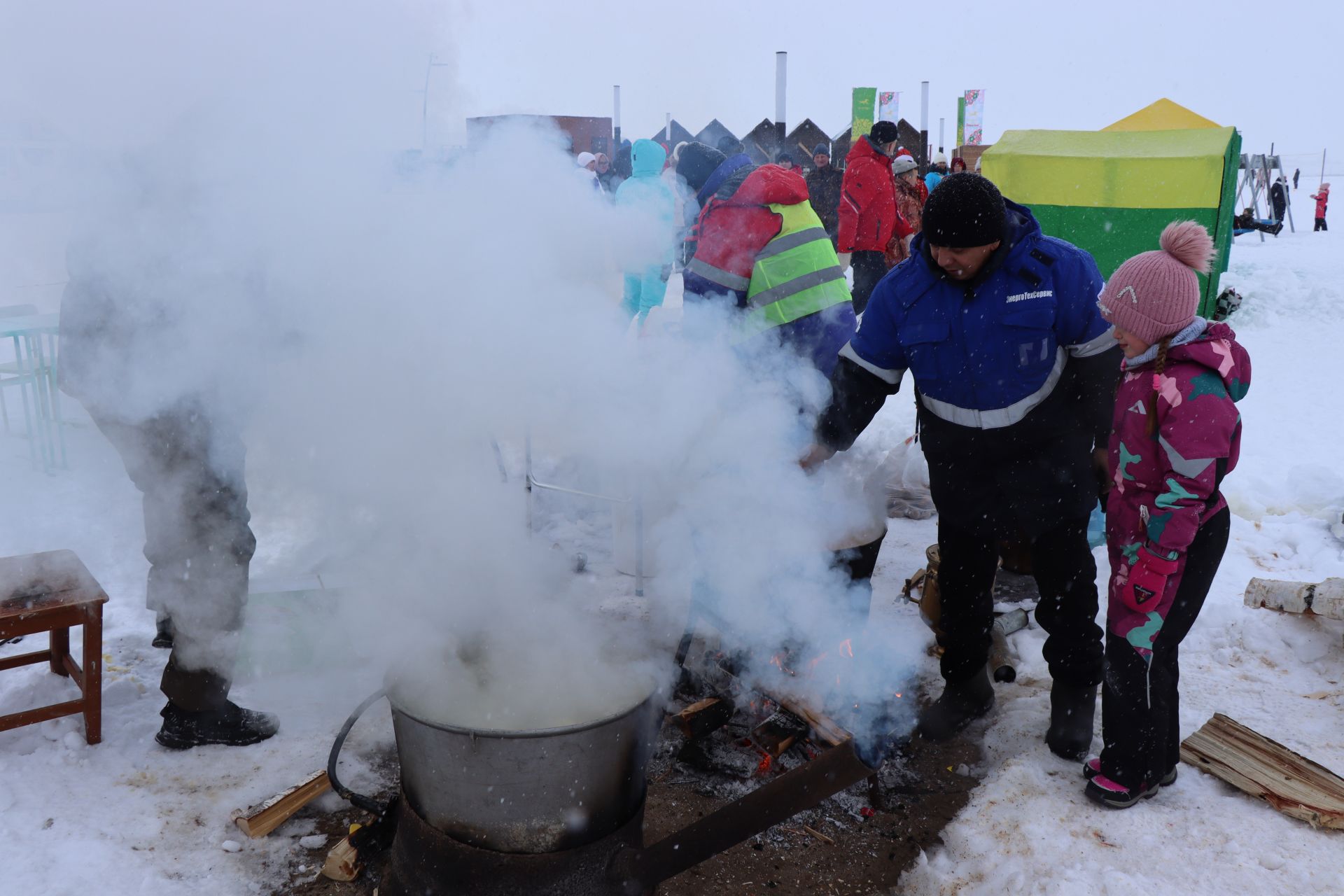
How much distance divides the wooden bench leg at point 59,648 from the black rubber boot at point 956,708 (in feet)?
11.4

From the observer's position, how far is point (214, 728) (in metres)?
3.37

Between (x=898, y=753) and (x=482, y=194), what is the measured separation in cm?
263

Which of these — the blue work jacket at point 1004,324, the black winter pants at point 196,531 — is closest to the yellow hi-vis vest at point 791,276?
the blue work jacket at point 1004,324

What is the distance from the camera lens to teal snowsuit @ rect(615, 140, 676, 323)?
160 inches

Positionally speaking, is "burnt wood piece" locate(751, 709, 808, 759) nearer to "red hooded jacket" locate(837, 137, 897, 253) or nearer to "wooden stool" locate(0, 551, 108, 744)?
"wooden stool" locate(0, 551, 108, 744)

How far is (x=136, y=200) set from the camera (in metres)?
2.93

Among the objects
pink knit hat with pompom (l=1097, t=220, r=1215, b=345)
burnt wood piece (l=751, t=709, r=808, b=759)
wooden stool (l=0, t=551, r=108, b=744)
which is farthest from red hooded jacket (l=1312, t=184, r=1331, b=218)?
wooden stool (l=0, t=551, r=108, b=744)

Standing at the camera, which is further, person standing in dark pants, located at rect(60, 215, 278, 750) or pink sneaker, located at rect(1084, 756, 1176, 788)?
person standing in dark pants, located at rect(60, 215, 278, 750)

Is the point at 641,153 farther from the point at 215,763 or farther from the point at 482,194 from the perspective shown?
the point at 215,763

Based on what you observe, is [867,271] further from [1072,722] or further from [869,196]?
[1072,722]

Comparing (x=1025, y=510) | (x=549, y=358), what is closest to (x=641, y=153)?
(x=549, y=358)

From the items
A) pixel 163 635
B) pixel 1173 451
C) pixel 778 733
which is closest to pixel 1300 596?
pixel 1173 451

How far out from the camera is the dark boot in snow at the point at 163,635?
4.00 metres

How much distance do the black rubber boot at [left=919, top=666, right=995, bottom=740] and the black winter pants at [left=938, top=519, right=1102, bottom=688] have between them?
41mm
